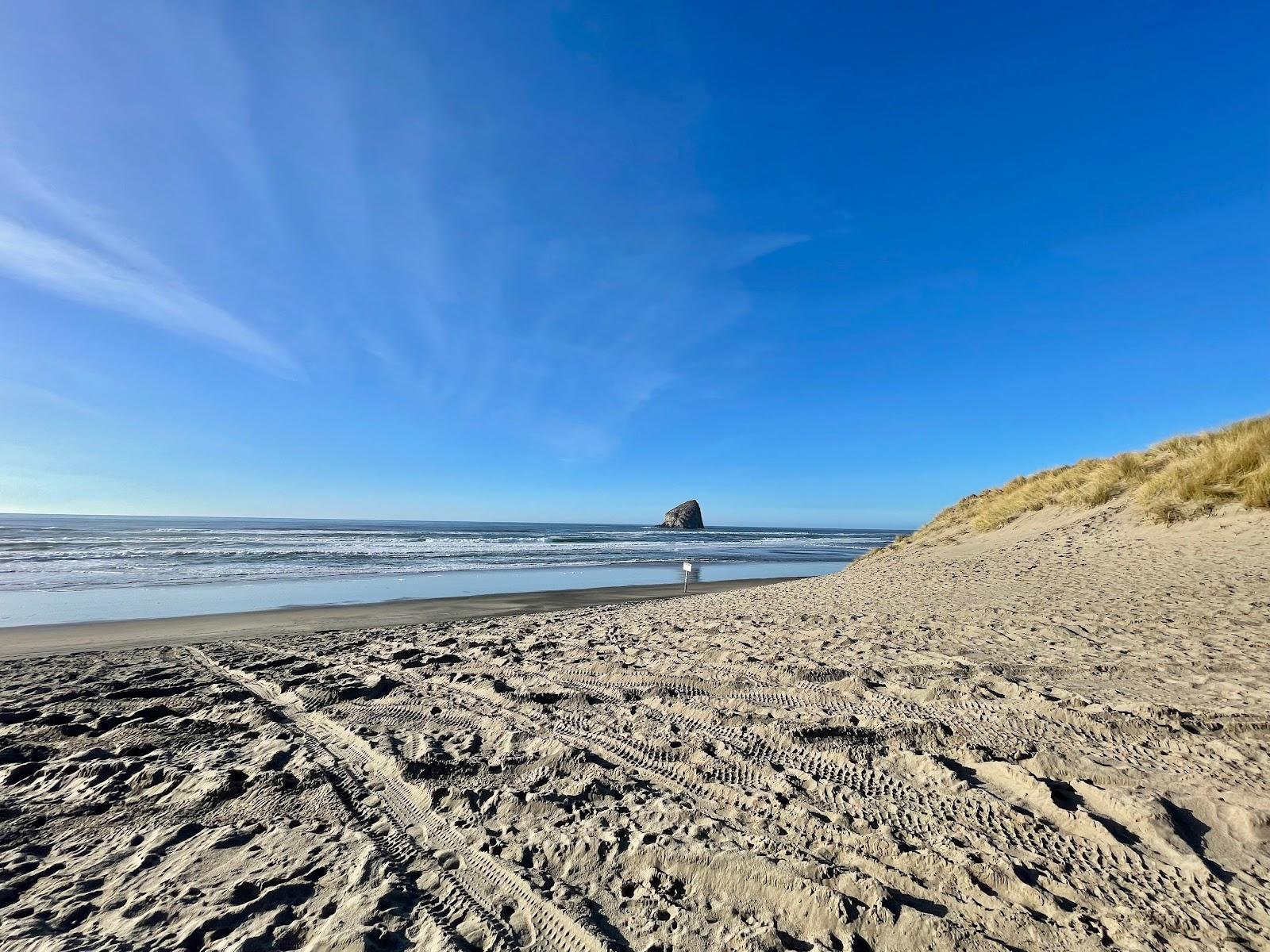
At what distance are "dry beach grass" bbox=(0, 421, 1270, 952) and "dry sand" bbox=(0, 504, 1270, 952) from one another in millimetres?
16

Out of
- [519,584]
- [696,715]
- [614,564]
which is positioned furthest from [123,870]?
[614,564]

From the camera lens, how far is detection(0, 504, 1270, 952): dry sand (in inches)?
86.6

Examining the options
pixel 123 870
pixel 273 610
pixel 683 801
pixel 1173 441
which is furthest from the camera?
pixel 1173 441

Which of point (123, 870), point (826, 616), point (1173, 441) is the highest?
point (1173, 441)

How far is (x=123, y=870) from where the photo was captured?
266 centimetres

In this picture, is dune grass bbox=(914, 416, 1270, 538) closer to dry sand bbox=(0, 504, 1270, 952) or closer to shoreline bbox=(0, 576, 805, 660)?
dry sand bbox=(0, 504, 1270, 952)

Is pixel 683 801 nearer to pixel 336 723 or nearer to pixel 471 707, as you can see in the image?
pixel 471 707

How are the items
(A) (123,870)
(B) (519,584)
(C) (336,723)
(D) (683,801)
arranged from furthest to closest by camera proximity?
1. (B) (519,584)
2. (C) (336,723)
3. (D) (683,801)
4. (A) (123,870)

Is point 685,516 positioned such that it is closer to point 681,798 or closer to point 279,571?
point 279,571

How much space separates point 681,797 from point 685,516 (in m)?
107

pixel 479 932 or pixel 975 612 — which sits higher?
pixel 975 612

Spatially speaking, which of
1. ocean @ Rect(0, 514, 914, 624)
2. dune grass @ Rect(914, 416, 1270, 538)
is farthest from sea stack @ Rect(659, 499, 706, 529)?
dune grass @ Rect(914, 416, 1270, 538)

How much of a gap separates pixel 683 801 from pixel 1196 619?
6103mm

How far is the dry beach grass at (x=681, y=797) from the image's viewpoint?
7.22ft
